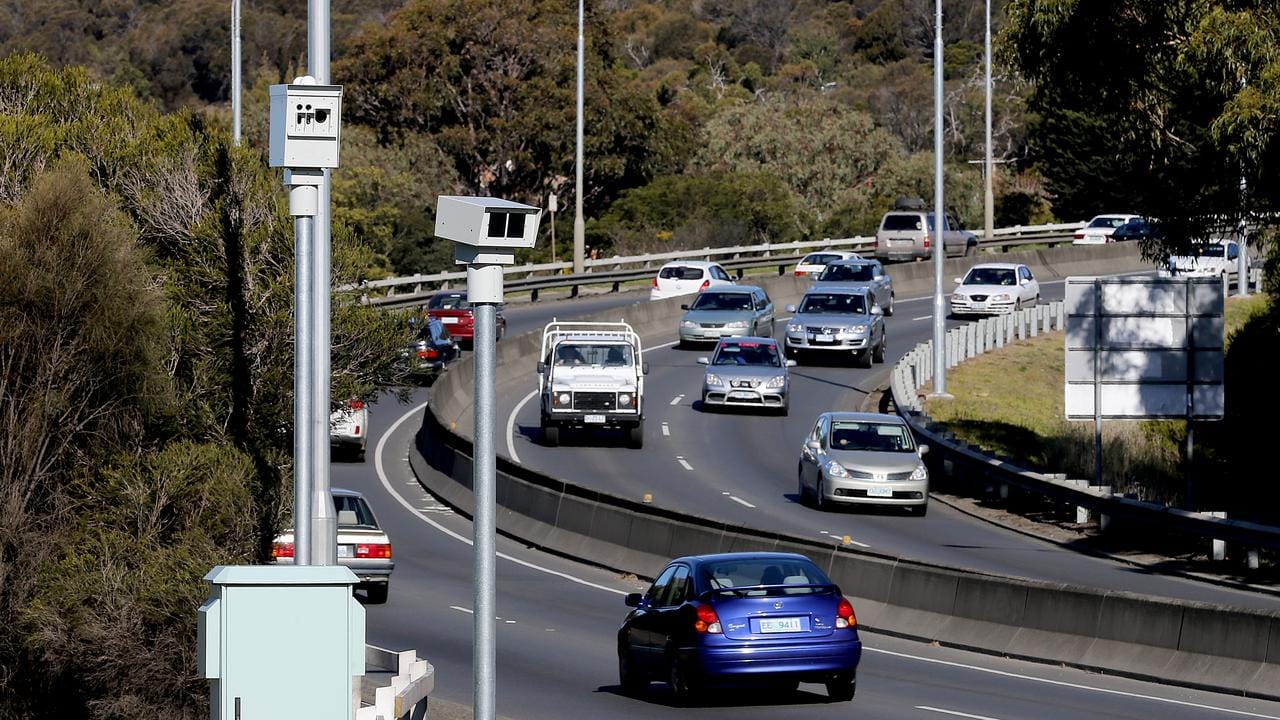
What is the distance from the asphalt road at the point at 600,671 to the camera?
1650 cm

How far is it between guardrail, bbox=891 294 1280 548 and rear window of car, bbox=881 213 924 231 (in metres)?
12.1

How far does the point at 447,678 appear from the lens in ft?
61.5

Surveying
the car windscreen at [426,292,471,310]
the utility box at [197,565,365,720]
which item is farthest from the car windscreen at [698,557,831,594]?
the car windscreen at [426,292,471,310]

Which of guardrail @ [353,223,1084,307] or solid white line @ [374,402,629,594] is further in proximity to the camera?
guardrail @ [353,223,1084,307]

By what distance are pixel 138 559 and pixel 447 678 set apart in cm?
369

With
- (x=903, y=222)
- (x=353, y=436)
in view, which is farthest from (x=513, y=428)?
(x=903, y=222)

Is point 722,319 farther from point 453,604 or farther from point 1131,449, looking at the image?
point 453,604

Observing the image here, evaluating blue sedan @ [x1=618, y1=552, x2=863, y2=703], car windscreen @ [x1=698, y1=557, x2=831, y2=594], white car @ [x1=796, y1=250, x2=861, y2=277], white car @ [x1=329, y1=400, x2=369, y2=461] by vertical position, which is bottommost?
blue sedan @ [x1=618, y1=552, x2=863, y2=703]

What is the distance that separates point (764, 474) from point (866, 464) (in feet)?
17.1

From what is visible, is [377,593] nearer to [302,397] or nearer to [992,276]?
[302,397]

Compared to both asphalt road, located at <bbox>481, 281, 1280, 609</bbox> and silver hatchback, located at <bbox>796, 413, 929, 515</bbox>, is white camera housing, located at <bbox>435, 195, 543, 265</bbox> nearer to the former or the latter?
asphalt road, located at <bbox>481, 281, 1280, 609</bbox>

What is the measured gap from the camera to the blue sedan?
16.1 meters

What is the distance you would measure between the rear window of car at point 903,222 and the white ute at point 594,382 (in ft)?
107

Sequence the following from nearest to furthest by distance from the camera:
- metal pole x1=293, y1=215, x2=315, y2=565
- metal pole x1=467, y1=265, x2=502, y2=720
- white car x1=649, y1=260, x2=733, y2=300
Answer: metal pole x1=467, y1=265, x2=502, y2=720, metal pole x1=293, y1=215, x2=315, y2=565, white car x1=649, y1=260, x2=733, y2=300
